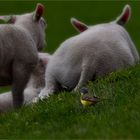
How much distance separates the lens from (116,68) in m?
12.7

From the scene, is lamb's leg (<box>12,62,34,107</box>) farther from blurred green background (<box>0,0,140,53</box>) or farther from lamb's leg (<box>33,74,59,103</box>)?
blurred green background (<box>0,0,140,53</box>)

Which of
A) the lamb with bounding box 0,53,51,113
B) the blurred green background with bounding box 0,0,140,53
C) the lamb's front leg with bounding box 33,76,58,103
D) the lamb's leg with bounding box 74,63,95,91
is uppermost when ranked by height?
the lamb's leg with bounding box 74,63,95,91

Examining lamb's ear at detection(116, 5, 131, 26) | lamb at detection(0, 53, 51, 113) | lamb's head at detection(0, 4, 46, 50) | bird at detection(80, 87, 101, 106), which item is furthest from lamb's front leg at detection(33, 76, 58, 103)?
bird at detection(80, 87, 101, 106)

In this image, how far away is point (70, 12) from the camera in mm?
37000

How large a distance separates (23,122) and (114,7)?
27.9 meters

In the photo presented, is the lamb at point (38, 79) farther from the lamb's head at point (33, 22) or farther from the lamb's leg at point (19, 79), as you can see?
the lamb's leg at point (19, 79)

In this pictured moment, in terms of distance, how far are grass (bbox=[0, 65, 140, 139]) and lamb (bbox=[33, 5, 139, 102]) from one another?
1.41 meters

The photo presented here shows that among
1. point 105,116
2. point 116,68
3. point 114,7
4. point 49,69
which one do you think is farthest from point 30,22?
point 114,7

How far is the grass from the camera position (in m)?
7.92

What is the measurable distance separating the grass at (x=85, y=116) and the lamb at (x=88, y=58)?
1406mm

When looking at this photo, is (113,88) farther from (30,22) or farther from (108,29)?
(30,22)

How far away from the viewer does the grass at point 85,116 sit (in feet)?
26.0

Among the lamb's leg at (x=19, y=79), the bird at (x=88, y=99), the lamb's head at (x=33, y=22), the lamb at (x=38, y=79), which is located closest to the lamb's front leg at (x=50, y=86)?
the lamb's leg at (x=19, y=79)

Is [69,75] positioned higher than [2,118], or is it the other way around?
[2,118]
